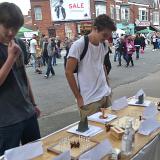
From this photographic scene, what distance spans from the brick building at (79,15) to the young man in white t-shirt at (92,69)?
31.7m

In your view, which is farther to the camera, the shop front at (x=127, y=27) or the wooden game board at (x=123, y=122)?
the shop front at (x=127, y=27)

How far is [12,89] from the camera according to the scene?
8.05ft

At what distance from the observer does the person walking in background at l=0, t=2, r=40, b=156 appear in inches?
89.8

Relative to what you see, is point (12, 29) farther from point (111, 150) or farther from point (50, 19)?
point (50, 19)

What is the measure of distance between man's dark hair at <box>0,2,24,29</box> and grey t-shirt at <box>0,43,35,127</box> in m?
0.19

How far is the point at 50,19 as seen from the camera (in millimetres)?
43375

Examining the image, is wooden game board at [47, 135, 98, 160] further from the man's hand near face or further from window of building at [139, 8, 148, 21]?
window of building at [139, 8, 148, 21]

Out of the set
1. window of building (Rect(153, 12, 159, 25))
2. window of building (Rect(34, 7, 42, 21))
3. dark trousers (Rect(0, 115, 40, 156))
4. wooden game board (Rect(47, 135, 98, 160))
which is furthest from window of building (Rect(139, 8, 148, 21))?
dark trousers (Rect(0, 115, 40, 156))

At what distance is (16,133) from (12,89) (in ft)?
1.06

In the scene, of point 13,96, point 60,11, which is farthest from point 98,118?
point 60,11

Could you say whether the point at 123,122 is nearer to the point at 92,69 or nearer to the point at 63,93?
the point at 92,69

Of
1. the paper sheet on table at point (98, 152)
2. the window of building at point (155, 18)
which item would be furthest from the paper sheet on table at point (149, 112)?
the window of building at point (155, 18)

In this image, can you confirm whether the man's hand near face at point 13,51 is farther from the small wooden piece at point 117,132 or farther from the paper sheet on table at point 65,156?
the small wooden piece at point 117,132

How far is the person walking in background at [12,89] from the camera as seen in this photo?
2.28 metres
